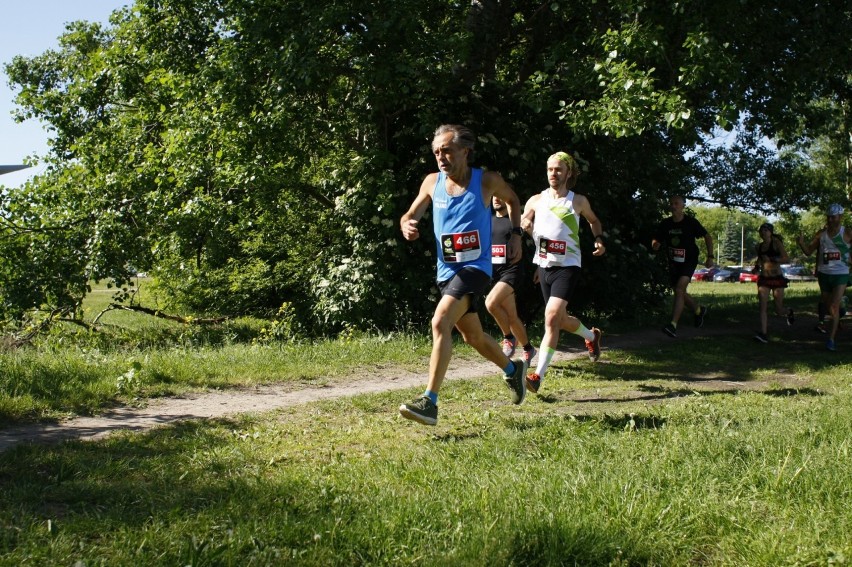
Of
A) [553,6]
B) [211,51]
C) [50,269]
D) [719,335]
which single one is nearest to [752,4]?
[553,6]

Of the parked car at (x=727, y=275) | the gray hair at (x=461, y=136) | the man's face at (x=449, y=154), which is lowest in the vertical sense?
the parked car at (x=727, y=275)

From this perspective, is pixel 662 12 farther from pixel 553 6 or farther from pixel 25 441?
pixel 25 441

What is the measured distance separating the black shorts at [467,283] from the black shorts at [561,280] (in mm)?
1641

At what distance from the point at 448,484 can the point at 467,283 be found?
194cm

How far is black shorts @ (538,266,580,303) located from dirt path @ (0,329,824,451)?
1.59m

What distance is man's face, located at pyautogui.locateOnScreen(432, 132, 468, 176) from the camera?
557cm

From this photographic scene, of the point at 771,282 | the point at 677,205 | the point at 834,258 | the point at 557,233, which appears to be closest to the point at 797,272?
the point at 771,282

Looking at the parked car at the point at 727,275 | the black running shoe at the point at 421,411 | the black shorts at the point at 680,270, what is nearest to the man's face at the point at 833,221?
the black shorts at the point at 680,270

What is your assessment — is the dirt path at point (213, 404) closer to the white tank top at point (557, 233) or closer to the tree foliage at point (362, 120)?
the white tank top at point (557, 233)

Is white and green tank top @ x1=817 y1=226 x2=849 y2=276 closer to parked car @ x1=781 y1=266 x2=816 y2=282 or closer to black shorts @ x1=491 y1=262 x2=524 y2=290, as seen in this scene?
black shorts @ x1=491 y1=262 x2=524 y2=290

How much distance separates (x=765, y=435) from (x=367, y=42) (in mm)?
7490

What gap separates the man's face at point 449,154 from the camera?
557 centimetres

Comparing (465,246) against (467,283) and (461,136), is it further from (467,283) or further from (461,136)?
(461,136)

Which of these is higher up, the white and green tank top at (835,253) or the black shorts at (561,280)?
the white and green tank top at (835,253)
